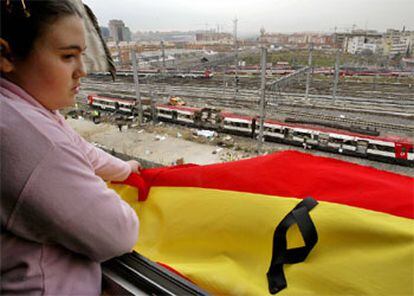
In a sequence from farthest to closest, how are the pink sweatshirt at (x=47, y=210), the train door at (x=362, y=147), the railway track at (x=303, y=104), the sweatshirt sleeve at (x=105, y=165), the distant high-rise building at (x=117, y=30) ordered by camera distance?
the distant high-rise building at (x=117, y=30) < the railway track at (x=303, y=104) < the train door at (x=362, y=147) < the sweatshirt sleeve at (x=105, y=165) < the pink sweatshirt at (x=47, y=210)

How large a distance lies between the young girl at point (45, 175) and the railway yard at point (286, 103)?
5508 mm

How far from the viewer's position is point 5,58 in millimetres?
433

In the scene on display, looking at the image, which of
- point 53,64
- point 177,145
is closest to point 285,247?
point 53,64

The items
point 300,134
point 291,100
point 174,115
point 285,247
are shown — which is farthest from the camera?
point 291,100

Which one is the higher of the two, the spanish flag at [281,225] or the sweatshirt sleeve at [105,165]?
the sweatshirt sleeve at [105,165]

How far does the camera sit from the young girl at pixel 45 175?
397 mm

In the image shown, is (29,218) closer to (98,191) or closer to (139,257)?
(98,191)

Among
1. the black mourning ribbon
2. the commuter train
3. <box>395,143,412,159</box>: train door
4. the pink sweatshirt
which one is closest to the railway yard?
the commuter train

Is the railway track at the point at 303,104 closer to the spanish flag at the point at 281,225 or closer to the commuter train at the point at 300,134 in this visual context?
the commuter train at the point at 300,134

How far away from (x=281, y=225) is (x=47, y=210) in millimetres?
456

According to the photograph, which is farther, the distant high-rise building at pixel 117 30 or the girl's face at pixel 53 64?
the distant high-rise building at pixel 117 30

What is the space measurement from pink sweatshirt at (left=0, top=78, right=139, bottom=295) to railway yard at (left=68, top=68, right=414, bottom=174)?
550cm

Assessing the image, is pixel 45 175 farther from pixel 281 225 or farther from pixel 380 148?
pixel 380 148

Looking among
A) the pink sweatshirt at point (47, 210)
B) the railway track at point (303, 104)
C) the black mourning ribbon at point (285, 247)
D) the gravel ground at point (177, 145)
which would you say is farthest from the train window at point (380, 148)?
the pink sweatshirt at point (47, 210)
